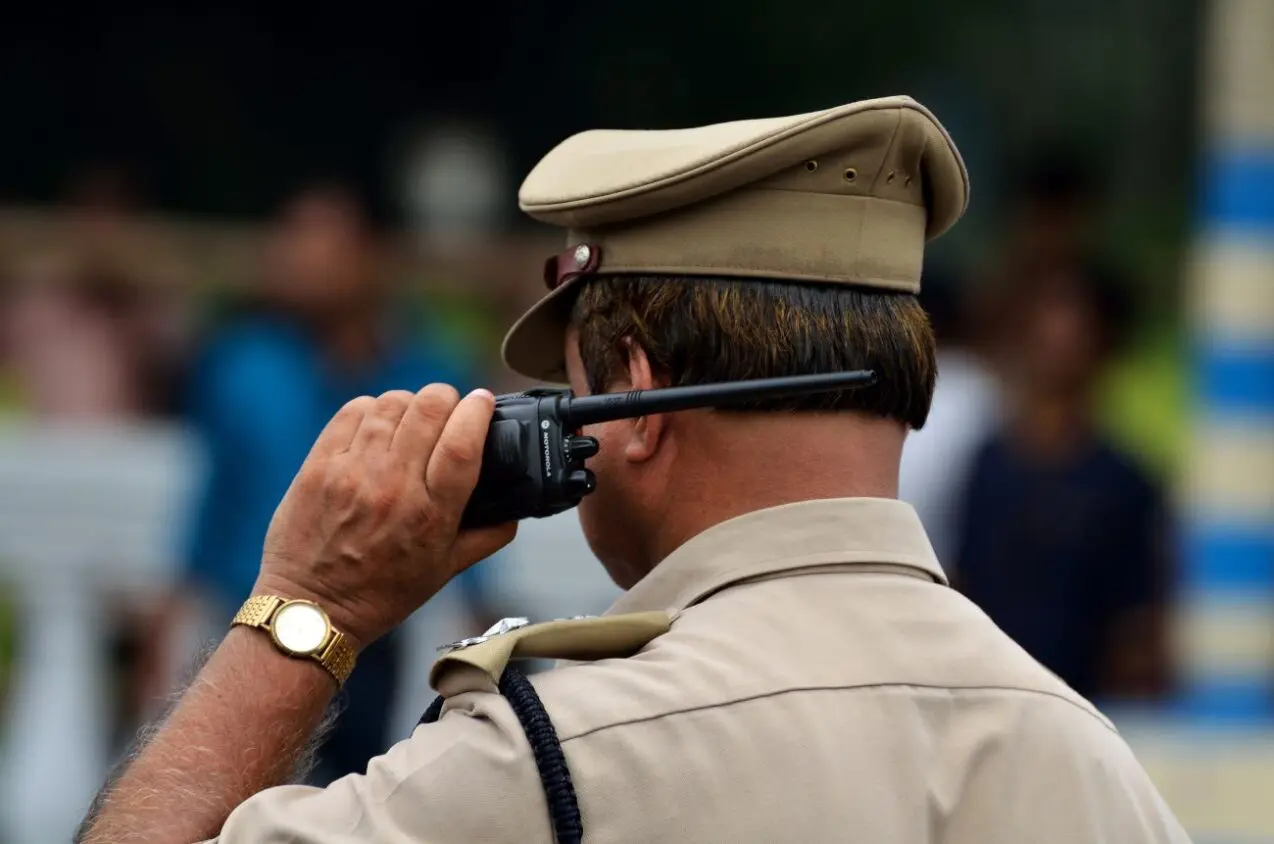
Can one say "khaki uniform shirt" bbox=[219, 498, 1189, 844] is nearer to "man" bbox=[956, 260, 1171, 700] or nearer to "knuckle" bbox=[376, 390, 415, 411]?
"knuckle" bbox=[376, 390, 415, 411]

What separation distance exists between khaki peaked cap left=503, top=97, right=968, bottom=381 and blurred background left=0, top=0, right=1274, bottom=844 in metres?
2.96

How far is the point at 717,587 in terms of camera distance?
74.9 inches

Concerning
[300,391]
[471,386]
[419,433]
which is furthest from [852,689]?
[471,386]

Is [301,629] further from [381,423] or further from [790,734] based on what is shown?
[790,734]

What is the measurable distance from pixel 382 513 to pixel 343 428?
3.8 inches

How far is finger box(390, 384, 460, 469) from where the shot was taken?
1896 mm

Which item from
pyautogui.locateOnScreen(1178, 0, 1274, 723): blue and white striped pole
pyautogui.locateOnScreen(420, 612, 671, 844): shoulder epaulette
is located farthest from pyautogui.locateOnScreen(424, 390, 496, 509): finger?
pyautogui.locateOnScreen(1178, 0, 1274, 723): blue and white striped pole

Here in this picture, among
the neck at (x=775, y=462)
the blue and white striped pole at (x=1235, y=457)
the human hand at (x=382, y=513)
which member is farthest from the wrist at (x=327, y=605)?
the blue and white striped pole at (x=1235, y=457)

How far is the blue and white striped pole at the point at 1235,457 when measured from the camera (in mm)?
5883

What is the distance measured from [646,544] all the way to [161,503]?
405 cm

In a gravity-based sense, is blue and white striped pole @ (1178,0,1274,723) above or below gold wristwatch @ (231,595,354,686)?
below

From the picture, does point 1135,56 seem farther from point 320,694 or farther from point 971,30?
point 320,694

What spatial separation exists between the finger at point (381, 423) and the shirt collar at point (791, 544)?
295 millimetres

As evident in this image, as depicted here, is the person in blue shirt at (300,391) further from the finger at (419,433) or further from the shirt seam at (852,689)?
the shirt seam at (852,689)
